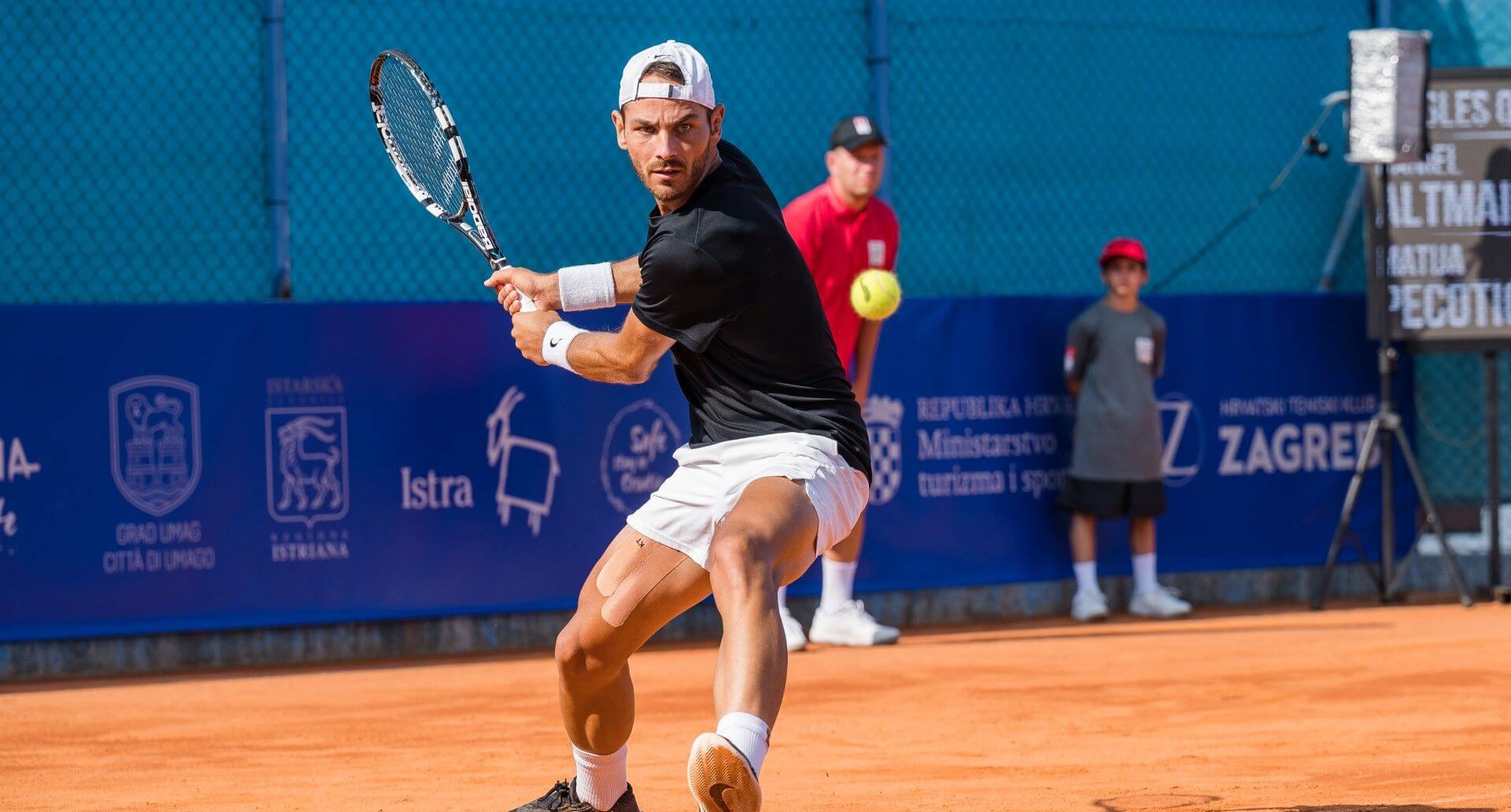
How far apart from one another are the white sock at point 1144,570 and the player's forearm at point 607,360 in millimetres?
5870

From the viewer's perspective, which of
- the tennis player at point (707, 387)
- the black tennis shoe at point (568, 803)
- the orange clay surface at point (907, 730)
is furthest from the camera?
the orange clay surface at point (907, 730)

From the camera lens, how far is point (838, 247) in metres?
8.00

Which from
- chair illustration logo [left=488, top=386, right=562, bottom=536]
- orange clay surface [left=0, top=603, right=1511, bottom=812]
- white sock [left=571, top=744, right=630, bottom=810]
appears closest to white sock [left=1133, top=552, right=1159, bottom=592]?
orange clay surface [left=0, top=603, right=1511, bottom=812]

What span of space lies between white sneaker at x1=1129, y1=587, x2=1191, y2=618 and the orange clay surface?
0.74 m

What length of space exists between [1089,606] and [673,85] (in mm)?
5974

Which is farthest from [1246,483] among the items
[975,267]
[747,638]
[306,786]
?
[747,638]

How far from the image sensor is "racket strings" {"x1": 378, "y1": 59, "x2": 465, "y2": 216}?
5.47 m

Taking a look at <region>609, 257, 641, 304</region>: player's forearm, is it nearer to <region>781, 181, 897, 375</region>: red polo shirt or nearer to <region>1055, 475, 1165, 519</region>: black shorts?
<region>781, 181, 897, 375</region>: red polo shirt

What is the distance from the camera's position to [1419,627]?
28.8ft

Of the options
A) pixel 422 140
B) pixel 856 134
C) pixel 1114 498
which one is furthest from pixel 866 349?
pixel 422 140

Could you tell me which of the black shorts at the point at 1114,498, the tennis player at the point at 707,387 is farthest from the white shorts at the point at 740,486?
the black shorts at the point at 1114,498

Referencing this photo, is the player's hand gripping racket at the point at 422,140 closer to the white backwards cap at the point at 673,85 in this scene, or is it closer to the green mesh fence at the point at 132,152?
the white backwards cap at the point at 673,85

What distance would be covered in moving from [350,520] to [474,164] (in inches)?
88.2

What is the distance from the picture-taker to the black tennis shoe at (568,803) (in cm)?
435
